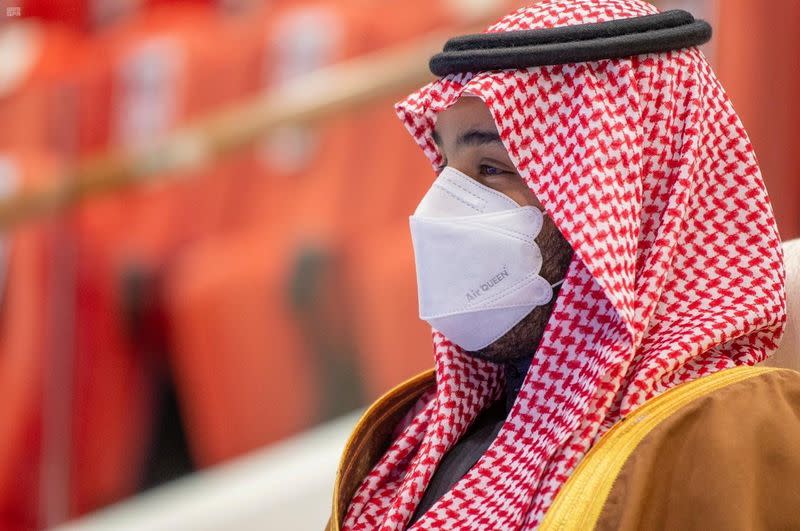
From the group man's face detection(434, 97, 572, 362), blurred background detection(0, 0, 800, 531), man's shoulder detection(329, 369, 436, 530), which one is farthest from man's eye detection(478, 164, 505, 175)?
blurred background detection(0, 0, 800, 531)

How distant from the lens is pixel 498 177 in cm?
147

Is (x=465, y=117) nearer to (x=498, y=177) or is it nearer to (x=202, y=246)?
(x=498, y=177)

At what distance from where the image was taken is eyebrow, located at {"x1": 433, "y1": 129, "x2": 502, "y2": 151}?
57.6 inches

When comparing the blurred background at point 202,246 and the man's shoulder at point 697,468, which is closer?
the man's shoulder at point 697,468

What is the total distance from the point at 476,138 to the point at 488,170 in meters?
0.04

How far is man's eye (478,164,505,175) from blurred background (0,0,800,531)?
5.72 feet

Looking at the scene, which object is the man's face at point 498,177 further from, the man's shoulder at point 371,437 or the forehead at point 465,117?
the man's shoulder at point 371,437

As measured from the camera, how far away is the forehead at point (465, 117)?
1.47m

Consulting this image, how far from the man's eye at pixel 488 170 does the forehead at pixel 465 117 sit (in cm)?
5

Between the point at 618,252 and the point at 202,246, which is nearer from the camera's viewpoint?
the point at 618,252

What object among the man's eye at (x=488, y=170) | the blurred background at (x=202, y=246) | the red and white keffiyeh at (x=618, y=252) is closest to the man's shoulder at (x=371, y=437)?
the red and white keffiyeh at (x=618, y=252)

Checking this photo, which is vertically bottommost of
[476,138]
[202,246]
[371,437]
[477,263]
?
[202,246]

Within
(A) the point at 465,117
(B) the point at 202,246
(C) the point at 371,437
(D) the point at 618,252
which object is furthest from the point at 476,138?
(B) the point at 202,246

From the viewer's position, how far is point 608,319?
1.36 metres
